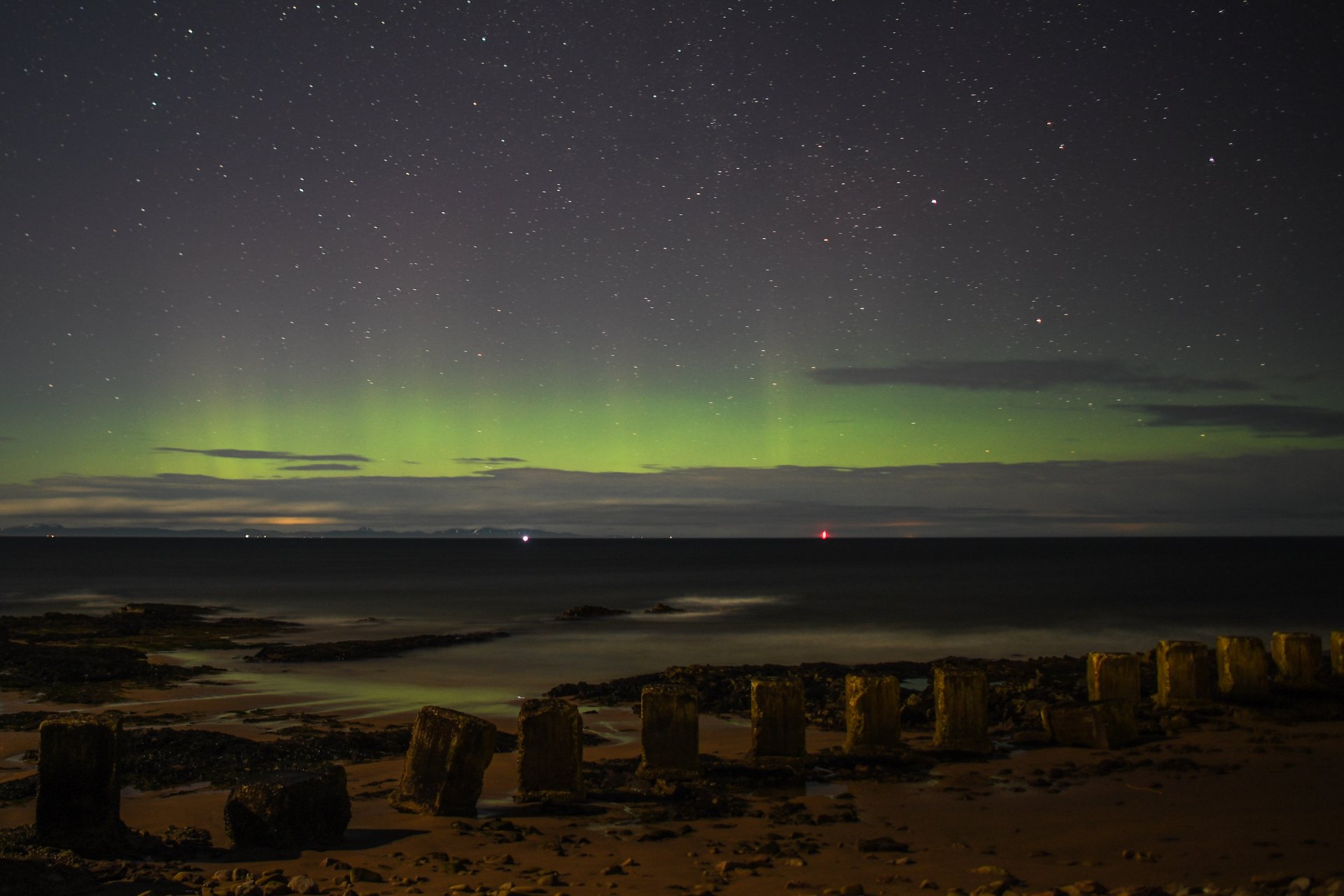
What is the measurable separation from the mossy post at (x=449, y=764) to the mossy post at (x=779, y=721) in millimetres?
2598

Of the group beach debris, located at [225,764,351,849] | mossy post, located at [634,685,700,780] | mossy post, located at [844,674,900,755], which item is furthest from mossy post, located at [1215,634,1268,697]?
beach debris, located at [225,764,351,849]

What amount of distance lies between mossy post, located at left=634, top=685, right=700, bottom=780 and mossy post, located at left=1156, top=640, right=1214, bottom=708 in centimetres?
677

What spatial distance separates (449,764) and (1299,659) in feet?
36.0

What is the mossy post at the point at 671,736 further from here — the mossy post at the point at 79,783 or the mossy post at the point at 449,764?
the mossy post at the point at 79,783

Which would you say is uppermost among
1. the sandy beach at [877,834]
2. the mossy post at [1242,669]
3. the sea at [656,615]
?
the mossy post at [1242,669]

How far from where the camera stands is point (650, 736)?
30.4 ft

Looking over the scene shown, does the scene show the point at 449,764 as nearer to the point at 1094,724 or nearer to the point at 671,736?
the point at 671,736

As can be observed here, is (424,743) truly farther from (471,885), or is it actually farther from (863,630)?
(863,630)

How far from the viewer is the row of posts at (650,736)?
279 inches

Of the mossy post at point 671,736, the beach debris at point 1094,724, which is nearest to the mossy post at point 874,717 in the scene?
the mossy post at point 671,736

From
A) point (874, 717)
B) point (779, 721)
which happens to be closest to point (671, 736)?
point (779, 721)

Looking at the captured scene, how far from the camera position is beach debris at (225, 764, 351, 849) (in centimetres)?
720

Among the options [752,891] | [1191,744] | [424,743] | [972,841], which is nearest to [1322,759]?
[1191,744]

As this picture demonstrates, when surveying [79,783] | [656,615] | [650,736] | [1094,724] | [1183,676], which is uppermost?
[79,783]
